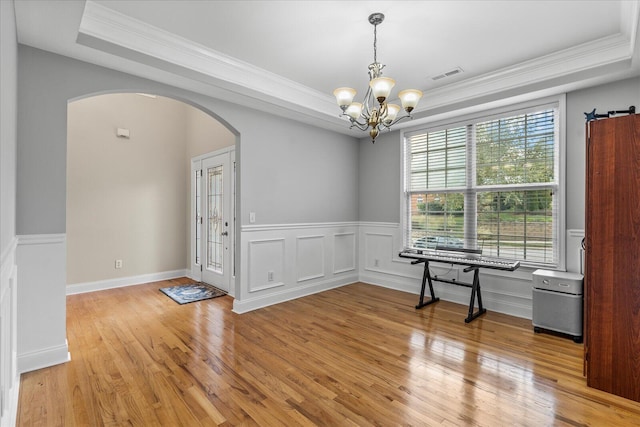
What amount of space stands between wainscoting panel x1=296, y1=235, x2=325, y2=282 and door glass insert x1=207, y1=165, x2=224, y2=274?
4.26 ft

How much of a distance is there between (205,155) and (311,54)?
295 cm

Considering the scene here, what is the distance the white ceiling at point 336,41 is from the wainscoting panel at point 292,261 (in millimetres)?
1779

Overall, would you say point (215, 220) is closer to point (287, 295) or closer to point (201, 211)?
point (201, 211)

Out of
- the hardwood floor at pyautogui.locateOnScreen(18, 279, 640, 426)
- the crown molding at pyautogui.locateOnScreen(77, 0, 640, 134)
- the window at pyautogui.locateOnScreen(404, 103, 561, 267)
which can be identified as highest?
the crown molding at pyautogui.locateOnScreen(77, 0, 640, 134)

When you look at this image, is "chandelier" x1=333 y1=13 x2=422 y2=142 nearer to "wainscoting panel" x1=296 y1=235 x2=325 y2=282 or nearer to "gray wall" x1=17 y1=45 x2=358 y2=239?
"gray wall" x1=17 y1=45 x2=358 y2=239

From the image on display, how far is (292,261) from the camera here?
14.9ft

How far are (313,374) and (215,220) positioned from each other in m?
3.41

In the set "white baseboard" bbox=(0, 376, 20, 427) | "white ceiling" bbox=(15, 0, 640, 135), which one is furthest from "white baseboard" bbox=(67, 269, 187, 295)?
"white ceiling" bbox=(15, 0, 640, 135)

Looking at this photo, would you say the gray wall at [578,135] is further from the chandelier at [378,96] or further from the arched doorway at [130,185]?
the arched doorway at [130,185]

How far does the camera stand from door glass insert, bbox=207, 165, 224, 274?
199 inches

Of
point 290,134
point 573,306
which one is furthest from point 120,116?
point 573,306

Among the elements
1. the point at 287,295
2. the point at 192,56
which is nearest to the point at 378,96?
the point at 192,56

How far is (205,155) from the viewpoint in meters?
5.32

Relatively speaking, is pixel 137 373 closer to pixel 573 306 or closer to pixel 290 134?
pixel 290 134
